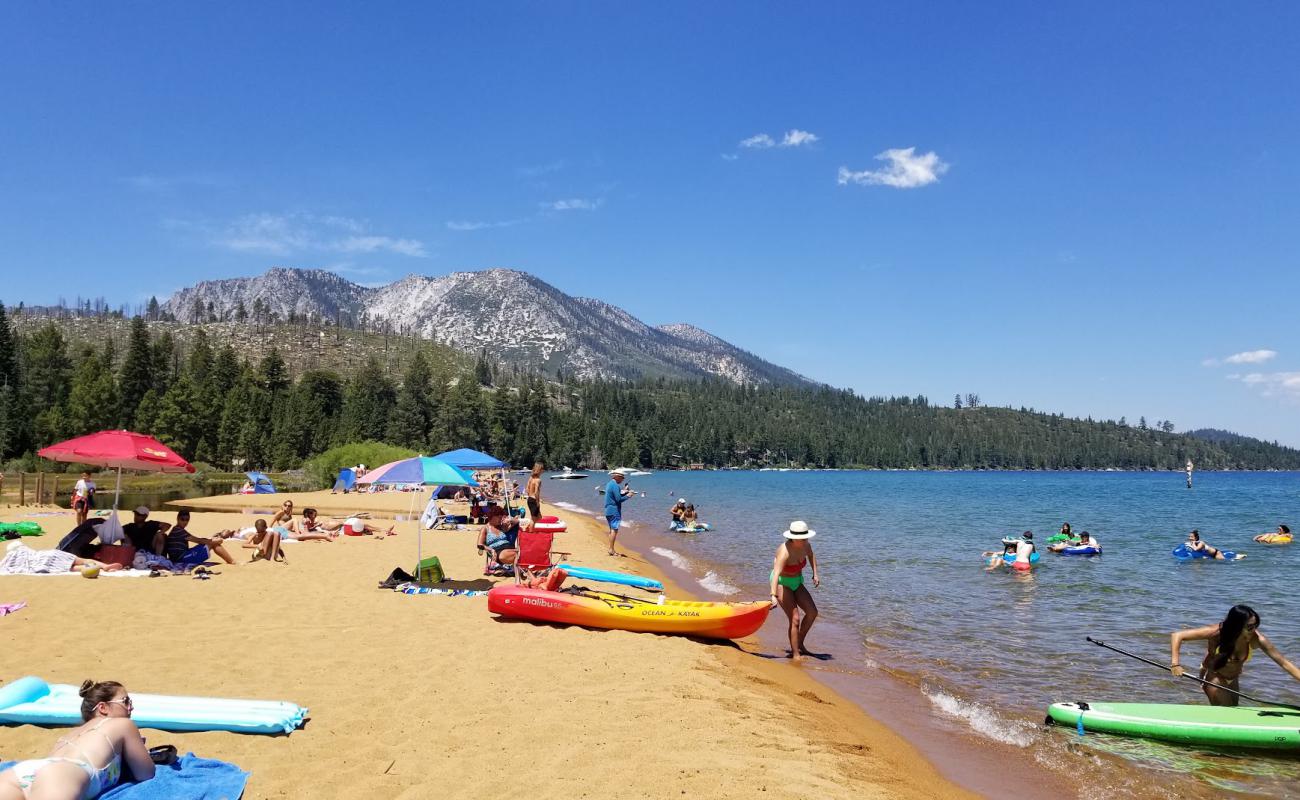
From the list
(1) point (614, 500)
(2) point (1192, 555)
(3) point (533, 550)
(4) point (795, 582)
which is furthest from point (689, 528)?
(4) point (795, 582)

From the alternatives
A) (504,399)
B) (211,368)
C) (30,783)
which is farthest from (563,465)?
(30,783)

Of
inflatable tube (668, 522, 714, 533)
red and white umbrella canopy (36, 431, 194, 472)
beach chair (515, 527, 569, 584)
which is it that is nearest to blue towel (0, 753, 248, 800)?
beach chair (515, 527, 569, 584)

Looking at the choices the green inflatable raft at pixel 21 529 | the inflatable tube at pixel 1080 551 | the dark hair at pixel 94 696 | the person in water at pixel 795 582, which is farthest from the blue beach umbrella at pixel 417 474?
the inflatable tube at pixel 1080 551

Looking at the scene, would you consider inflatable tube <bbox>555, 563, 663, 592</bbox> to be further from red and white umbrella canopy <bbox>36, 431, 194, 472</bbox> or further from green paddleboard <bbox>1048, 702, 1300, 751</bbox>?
red and white umbrella canopy <bbox>36, 431, 194, 472</bbox>

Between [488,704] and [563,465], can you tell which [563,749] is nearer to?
[488,704]

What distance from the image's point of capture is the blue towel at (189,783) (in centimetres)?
465

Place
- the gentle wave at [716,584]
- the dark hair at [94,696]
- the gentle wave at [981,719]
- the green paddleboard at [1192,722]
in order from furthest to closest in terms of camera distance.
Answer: the gentle wave at [716,584], the gentle wave at [981,719], the green paddleboard at [1192,722], the dark hair at [94,696]

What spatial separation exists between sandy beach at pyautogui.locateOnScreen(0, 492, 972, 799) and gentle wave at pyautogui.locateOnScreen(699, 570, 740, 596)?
15.3 feet

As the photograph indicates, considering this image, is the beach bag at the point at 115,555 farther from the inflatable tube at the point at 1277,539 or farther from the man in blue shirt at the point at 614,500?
the inflatable tube at the point at 1277,539

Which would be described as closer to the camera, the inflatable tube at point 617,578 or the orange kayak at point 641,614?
the orange kayak at point 641,614

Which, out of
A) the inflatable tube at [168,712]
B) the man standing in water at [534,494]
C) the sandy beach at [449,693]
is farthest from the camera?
the man standing in water at [534,494]

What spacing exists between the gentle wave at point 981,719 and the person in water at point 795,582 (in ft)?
6.04

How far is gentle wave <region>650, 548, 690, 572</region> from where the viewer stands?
20.5 m


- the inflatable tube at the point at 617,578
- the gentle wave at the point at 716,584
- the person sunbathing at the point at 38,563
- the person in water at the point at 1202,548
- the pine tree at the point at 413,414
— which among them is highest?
the pine tree at the point at 413,414
